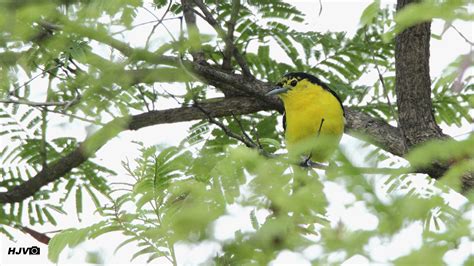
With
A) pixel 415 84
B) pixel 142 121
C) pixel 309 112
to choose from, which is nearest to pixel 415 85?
pixel 415 84

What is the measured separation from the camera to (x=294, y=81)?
18.8 feet

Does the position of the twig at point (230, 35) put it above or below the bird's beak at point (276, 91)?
above

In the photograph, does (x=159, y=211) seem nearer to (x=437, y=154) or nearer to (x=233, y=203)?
(x=233, y=203)

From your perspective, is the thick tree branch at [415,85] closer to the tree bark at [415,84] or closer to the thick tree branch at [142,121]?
the tree bark at [415,84]

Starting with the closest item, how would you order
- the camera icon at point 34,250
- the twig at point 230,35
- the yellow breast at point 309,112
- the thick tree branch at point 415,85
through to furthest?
the twig at point 230,35, the camera icon at point 34,250, the thick tree branch at point 415,85, the yellow breast at point 309,112

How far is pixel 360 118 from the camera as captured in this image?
5488 mm

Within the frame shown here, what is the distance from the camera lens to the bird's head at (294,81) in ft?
18.5

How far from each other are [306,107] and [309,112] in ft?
0.25

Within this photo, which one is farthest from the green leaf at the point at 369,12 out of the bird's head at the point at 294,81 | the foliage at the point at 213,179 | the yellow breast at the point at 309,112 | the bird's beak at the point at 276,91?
the bird's head at the point at 294,81

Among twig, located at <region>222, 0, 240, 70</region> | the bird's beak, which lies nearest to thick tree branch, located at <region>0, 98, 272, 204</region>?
the bird's beak

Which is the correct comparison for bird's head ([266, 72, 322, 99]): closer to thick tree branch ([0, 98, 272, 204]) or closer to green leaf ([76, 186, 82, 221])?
thick tree branch ([0, 98, 272, 204])

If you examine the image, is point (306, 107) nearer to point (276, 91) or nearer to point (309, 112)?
point (309, 112)

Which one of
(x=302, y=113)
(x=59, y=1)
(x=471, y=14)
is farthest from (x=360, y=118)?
(x=471, y=14)

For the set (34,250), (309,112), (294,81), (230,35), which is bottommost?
(34,250)
